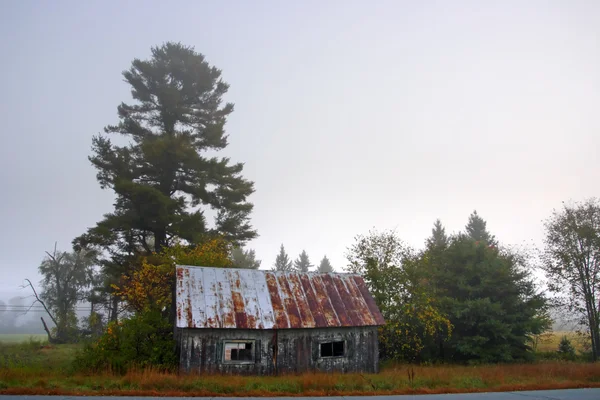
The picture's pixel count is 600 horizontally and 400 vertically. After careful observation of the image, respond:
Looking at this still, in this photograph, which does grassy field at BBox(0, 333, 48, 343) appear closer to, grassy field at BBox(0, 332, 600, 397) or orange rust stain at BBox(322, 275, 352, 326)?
grassy field at BBox(0, 332, 600, 397)

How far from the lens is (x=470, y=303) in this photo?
24.9 meters

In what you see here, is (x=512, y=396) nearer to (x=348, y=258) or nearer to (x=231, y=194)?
(x=348, y=258)

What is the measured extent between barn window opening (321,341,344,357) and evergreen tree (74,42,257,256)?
14.7 meters

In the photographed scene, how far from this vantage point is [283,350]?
1866 centimetres

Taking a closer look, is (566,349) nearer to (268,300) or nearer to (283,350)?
(283,350)

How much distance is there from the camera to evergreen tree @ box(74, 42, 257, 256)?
30719 millimetres

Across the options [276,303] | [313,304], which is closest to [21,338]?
[276,303]

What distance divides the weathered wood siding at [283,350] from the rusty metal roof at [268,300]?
0.45 meters

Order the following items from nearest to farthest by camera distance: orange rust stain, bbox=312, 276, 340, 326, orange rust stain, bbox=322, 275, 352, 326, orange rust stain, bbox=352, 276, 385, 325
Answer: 1. orange rust stain, bbox=312, 276, 340, 326
2. orange rust stain, bbox=322, 275, 352, 326
3. orange rust stain, bbox=352, 276, 385, 325

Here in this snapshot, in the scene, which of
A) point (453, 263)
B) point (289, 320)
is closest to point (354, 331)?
point (289, 320)

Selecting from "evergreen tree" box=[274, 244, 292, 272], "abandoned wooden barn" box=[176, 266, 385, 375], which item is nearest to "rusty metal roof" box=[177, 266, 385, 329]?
"abandoned wooden barn" box=[176, 266, 385, 375]

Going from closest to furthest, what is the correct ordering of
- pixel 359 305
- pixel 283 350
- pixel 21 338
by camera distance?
pixel 283 350
pixel 359 305
pixel 21 338

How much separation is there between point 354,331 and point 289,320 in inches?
140

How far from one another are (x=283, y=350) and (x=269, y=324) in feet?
4.54
